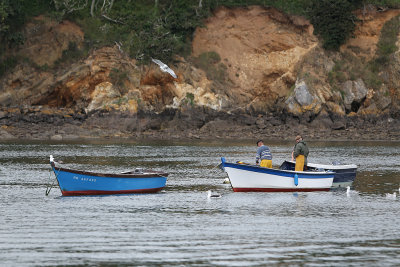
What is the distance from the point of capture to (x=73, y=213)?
85.7 ft

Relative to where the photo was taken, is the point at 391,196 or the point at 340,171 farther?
the point at 340,171

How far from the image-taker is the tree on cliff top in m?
79.4

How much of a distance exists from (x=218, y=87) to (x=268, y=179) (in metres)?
44.6

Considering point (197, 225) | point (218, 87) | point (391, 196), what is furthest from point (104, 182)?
point (218, 87)

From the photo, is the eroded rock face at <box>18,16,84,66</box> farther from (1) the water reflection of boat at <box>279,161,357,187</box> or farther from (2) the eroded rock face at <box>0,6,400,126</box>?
(1) the water reflection of boat at <box>279,161,357,187</box>

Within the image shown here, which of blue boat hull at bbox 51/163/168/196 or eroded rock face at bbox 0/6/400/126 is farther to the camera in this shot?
eroded rock face at bbox 0/6/400/126

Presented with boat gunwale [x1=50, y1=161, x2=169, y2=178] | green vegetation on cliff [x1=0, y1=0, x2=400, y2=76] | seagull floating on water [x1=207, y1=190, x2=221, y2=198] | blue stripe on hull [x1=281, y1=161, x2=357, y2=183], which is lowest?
seagull floating on water [x1=207, y1=190, x2=221, y2=198]

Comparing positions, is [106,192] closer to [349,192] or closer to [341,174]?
[349,192]

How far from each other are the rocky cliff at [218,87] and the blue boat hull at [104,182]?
123 ft

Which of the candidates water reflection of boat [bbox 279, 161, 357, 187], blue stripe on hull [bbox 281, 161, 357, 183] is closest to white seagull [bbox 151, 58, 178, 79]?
water reflection of boat [bbox 279, 161, 357, 187]

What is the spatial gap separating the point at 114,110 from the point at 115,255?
5269cm

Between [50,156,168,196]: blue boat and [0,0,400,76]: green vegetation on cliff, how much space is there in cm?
4189

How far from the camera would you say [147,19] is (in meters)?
74.9

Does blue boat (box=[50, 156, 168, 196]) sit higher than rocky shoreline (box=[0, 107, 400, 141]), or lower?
lower
